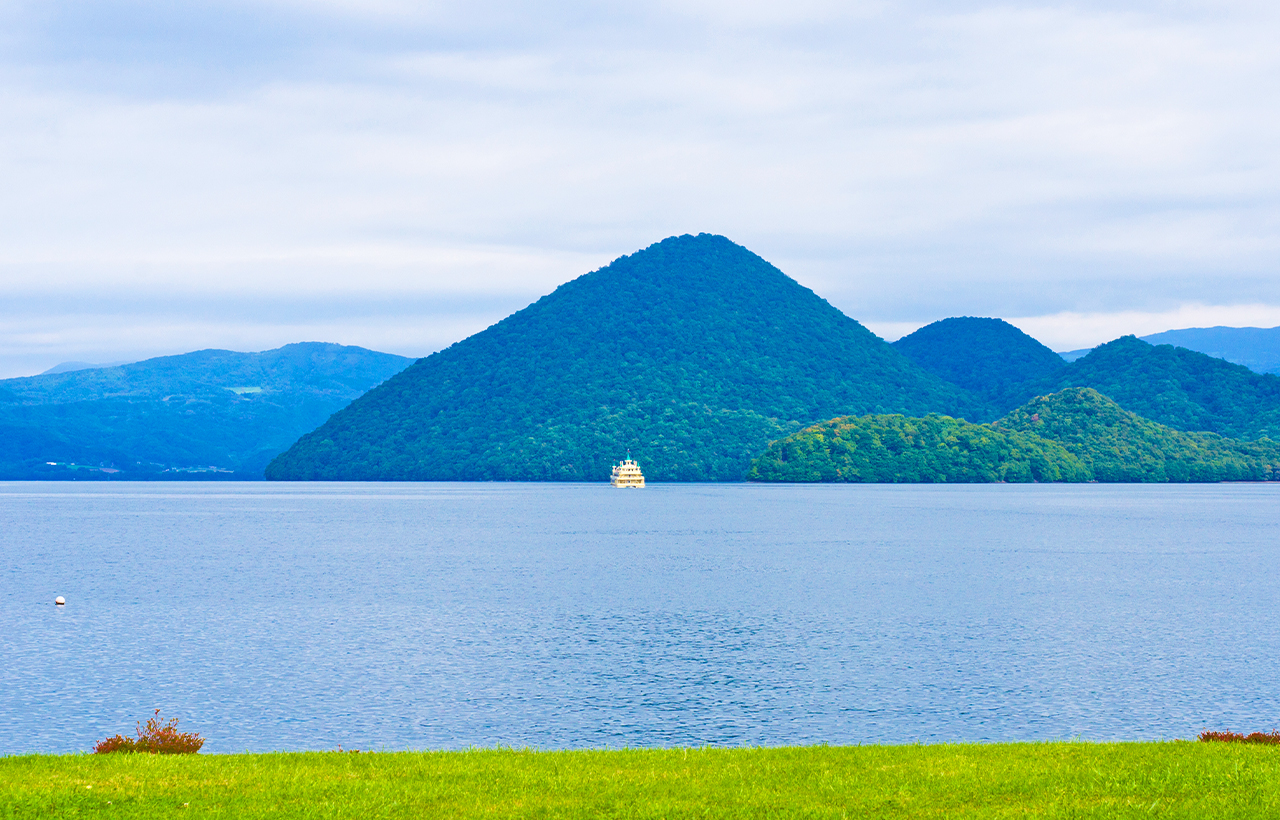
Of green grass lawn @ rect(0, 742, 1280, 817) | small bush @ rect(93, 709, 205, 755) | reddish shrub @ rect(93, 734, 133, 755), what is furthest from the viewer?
small bush @ rect(93, 709, 205, 755)

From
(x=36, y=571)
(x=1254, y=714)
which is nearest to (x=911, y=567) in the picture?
(x=1254, y=714)

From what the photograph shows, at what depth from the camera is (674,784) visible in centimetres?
1662

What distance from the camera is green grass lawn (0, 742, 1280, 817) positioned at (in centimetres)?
1510

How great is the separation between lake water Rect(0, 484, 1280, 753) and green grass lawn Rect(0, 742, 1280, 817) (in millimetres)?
8024

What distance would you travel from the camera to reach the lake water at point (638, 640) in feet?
94.7

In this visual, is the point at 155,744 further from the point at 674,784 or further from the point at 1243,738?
the point at 1243,738

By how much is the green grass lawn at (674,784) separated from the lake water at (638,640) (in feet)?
26.3

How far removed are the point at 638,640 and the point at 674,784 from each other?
2586cm

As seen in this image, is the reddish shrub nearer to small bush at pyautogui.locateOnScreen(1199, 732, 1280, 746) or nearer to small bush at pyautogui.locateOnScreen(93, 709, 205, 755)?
small bush at pyautogui.locateOnScreen(93, 709, 205, 755)

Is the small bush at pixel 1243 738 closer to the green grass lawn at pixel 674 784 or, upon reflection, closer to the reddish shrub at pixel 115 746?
the green grass lawn at pixel 674 784

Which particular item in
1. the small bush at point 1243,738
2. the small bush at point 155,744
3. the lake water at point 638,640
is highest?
the small bush at point 1243,738

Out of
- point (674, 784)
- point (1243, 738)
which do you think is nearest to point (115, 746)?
point (674, 784)

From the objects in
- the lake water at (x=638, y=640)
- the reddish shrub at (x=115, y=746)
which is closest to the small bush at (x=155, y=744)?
the reddish shrub at (x=115, y=746)

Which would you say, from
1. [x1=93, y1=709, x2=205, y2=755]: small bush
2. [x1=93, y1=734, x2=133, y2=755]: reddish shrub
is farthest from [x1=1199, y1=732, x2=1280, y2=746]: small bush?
[x1=93, y1=734, x2=133, y2=755]: reddish shrub
